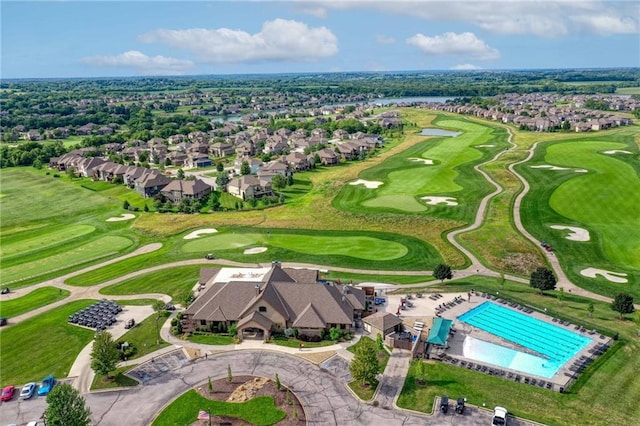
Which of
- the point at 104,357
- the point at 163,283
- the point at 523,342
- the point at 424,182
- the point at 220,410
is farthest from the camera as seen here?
the point at 424,182

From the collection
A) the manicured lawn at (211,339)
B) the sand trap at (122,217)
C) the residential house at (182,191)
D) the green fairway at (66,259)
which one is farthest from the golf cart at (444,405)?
the residential house at (182,191)

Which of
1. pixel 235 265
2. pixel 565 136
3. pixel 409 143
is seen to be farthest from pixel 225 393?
pixel 565 136

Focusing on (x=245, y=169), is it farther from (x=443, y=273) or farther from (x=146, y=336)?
(x=146, y=336)

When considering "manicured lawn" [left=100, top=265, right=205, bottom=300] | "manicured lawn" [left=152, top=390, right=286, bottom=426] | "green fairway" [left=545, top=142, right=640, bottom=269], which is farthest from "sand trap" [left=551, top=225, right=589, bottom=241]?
"manicured lawn" [left=100, top=265, right=205, bottom=300]

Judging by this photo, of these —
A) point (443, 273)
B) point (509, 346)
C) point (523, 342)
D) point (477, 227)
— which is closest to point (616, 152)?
point (477, 227)

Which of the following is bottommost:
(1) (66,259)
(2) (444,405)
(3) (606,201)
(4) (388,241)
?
(1) (66,259)

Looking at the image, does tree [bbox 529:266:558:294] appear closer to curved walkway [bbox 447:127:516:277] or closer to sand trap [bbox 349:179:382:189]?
curved walkway [bbox 447:127:516:277]

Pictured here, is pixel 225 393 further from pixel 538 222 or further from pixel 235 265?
pixel 538 222
